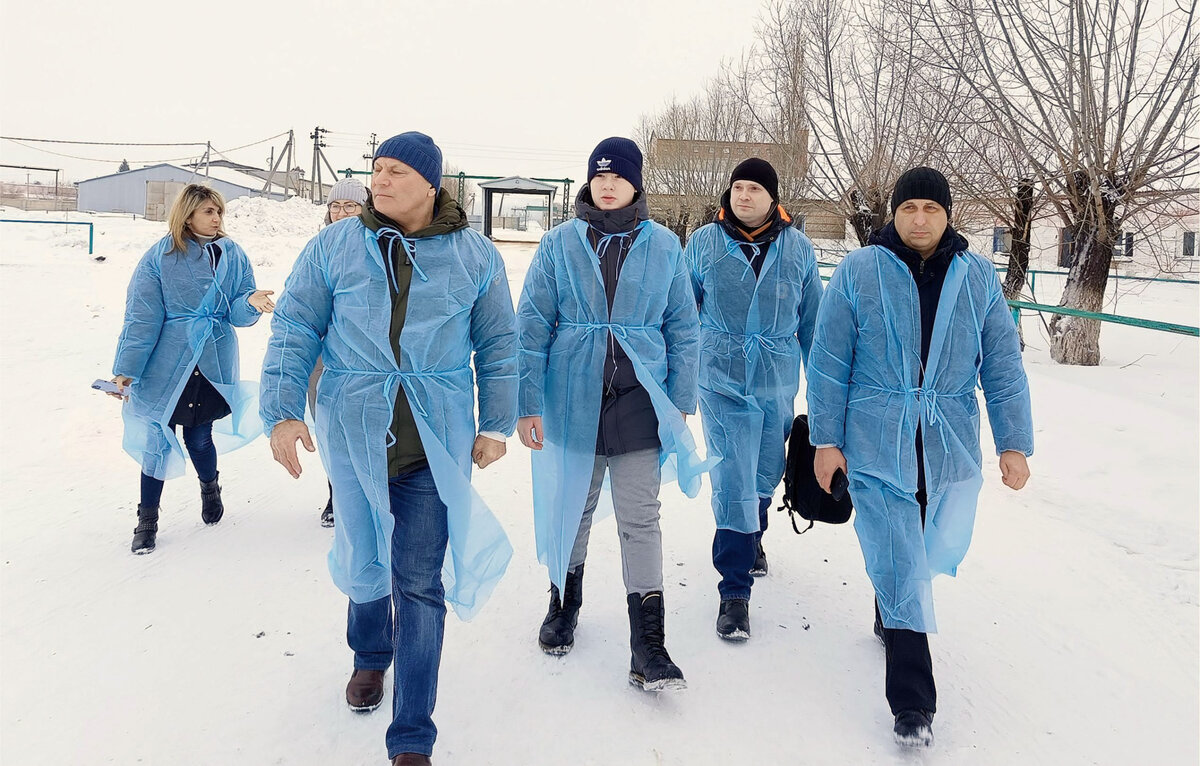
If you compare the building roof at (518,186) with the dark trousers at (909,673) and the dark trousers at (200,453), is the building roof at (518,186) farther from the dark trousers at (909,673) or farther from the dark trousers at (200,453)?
the dark trousers at (909,673)

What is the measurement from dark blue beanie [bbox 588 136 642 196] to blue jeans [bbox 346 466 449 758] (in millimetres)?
1231

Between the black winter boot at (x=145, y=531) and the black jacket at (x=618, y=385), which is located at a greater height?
the black jacket at (x=618, y=385)

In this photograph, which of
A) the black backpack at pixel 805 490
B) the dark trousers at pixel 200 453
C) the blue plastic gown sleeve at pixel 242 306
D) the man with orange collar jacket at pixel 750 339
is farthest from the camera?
the blue plastic gown sleeve at pixel 242 306

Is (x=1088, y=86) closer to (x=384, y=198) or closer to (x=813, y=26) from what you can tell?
(x=813, y=26)

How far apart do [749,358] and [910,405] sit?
830 mm

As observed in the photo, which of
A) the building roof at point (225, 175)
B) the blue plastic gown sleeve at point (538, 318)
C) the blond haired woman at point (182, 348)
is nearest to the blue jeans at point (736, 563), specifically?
the blue plastic gown sleeve at point (538, 318)

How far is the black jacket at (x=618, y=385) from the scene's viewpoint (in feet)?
8.52

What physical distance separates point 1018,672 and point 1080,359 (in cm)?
674

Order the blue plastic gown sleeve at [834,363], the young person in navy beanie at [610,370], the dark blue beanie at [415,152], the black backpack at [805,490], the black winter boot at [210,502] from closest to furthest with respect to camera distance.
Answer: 1. the dark blue beanie at [415,152]
2. the blue plastic gown sleeve at [834,363]
3. the young person in navy beanie at [610,370]
4. the black backpack at [805,490]
5. the black winter boot at [210,502]

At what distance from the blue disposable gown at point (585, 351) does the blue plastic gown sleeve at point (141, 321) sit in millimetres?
1879

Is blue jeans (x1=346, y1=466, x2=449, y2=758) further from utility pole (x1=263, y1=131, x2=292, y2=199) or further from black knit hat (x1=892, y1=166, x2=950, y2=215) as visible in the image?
utility pole (x1=263, y1=131, x2=292, y2=199)

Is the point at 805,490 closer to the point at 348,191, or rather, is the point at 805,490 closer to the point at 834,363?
the point at 834,363

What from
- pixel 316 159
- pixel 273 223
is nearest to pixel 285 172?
pixel 316 159

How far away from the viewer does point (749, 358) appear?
10.1ft
